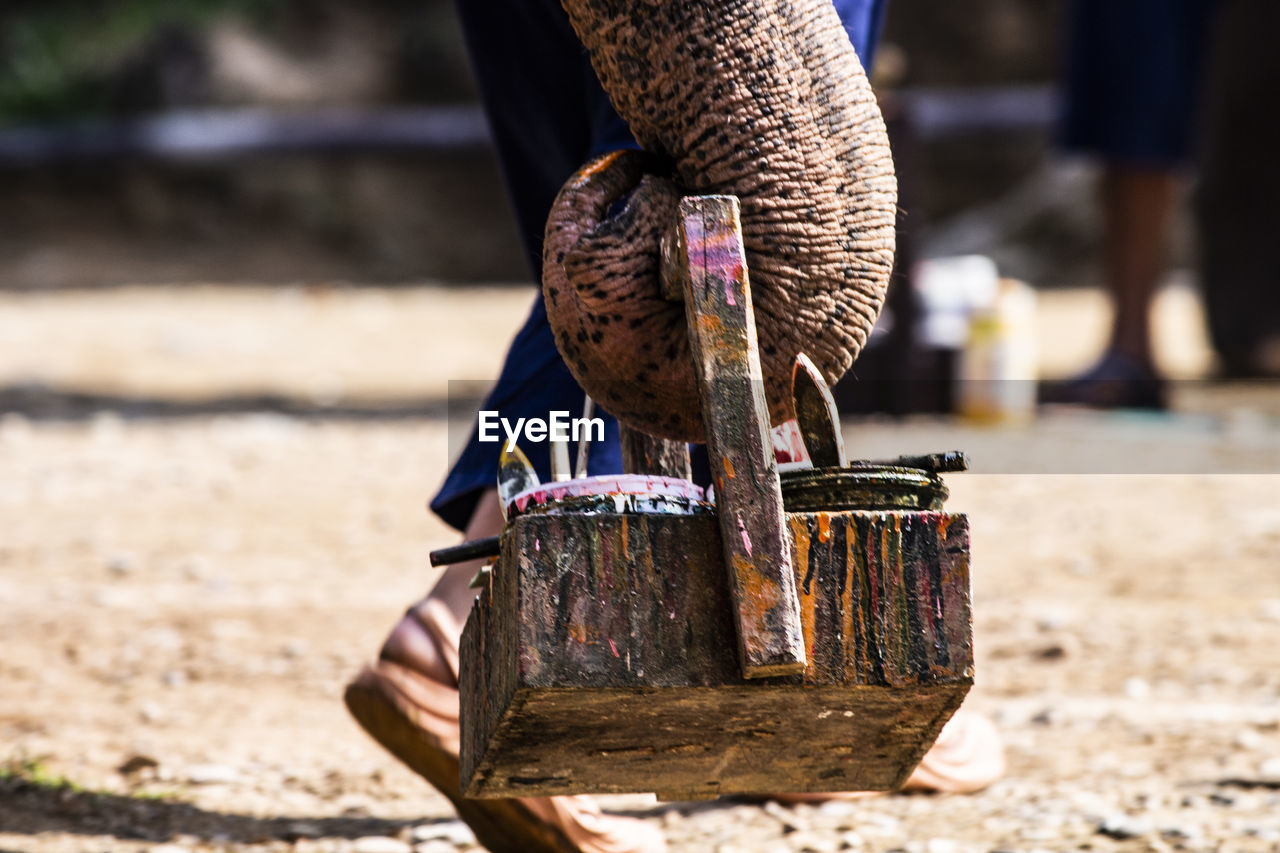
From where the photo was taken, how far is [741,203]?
100 centimetres

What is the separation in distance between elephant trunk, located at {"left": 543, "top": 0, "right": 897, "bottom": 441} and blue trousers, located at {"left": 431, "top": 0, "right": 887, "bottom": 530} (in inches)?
17.6

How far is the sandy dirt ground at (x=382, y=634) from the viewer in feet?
5.19

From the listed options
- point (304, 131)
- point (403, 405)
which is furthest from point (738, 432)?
point (304, 131)

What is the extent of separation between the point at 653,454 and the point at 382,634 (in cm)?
136

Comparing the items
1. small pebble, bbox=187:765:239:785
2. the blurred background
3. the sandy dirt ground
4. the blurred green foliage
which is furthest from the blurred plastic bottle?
the blurred green foliage

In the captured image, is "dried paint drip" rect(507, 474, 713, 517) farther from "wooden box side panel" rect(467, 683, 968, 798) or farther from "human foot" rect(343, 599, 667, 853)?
"human foot" rect(343, 599, 667, 853)

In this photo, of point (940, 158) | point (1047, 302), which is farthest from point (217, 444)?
point (940, 158)

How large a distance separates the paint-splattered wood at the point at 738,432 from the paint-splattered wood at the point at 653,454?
0.21 m

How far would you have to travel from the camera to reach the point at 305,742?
188 cm

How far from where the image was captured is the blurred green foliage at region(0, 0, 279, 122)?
9141mm

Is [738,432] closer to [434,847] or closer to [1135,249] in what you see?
[434,847]

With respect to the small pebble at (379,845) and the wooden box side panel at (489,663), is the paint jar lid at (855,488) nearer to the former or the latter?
the wooden box side panel at (489,663)

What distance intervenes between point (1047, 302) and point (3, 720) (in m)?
6.56

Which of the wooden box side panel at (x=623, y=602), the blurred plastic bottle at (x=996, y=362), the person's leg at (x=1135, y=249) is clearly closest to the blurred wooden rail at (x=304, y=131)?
the person's leg at (x=1135, y=249)
